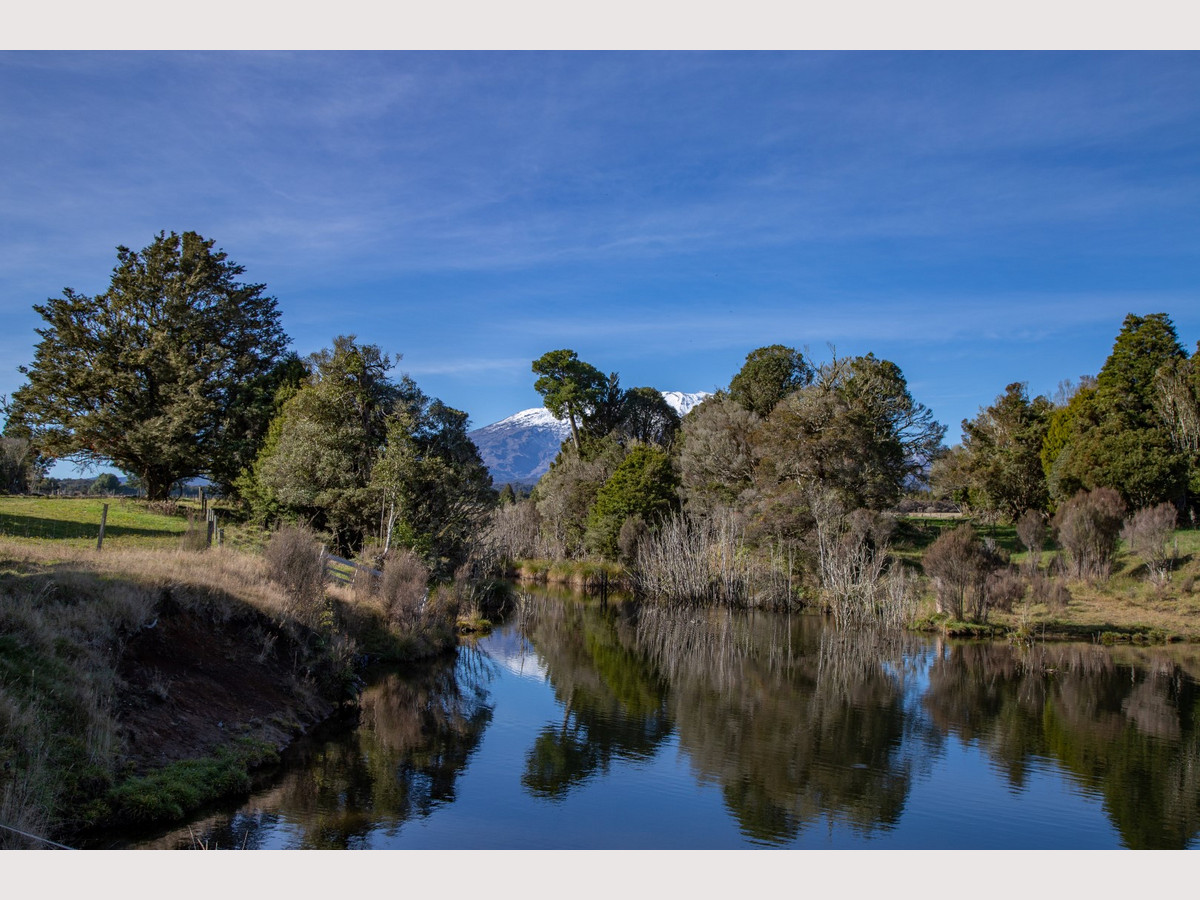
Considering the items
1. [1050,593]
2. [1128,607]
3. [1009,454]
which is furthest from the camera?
[1009,454]

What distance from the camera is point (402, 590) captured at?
80.1ft

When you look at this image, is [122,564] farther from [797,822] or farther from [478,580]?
[478,580]

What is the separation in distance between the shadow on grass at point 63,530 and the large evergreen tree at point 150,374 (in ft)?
35.5

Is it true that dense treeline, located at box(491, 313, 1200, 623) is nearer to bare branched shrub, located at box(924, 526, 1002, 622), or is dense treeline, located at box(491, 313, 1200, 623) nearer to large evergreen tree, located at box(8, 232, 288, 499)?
bare branched shrub, located at box(924, 526, 1002, 622)

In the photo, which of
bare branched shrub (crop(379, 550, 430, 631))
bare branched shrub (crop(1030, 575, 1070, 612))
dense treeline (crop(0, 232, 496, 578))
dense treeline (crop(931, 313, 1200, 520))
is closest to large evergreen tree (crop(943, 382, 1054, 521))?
dense treeline (crop(931, 313, 1200, 520))

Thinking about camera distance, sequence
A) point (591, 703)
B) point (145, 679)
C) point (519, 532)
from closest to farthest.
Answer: point (145, 679)
point (591, 703)
point (519, 532)

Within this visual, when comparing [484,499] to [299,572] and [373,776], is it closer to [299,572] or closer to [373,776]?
[299,572]

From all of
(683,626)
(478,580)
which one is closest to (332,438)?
(478,580)

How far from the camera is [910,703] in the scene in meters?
21.1

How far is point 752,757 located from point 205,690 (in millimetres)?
10375

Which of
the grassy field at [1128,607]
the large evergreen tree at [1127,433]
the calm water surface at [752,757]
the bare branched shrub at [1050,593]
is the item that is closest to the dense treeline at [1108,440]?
the large evergreen tree at [1127,433]

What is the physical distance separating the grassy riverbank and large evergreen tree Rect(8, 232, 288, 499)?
2305 cm

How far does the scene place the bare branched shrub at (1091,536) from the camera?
36031mm

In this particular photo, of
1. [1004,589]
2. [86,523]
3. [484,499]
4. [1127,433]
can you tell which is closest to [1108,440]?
[1127,433]
